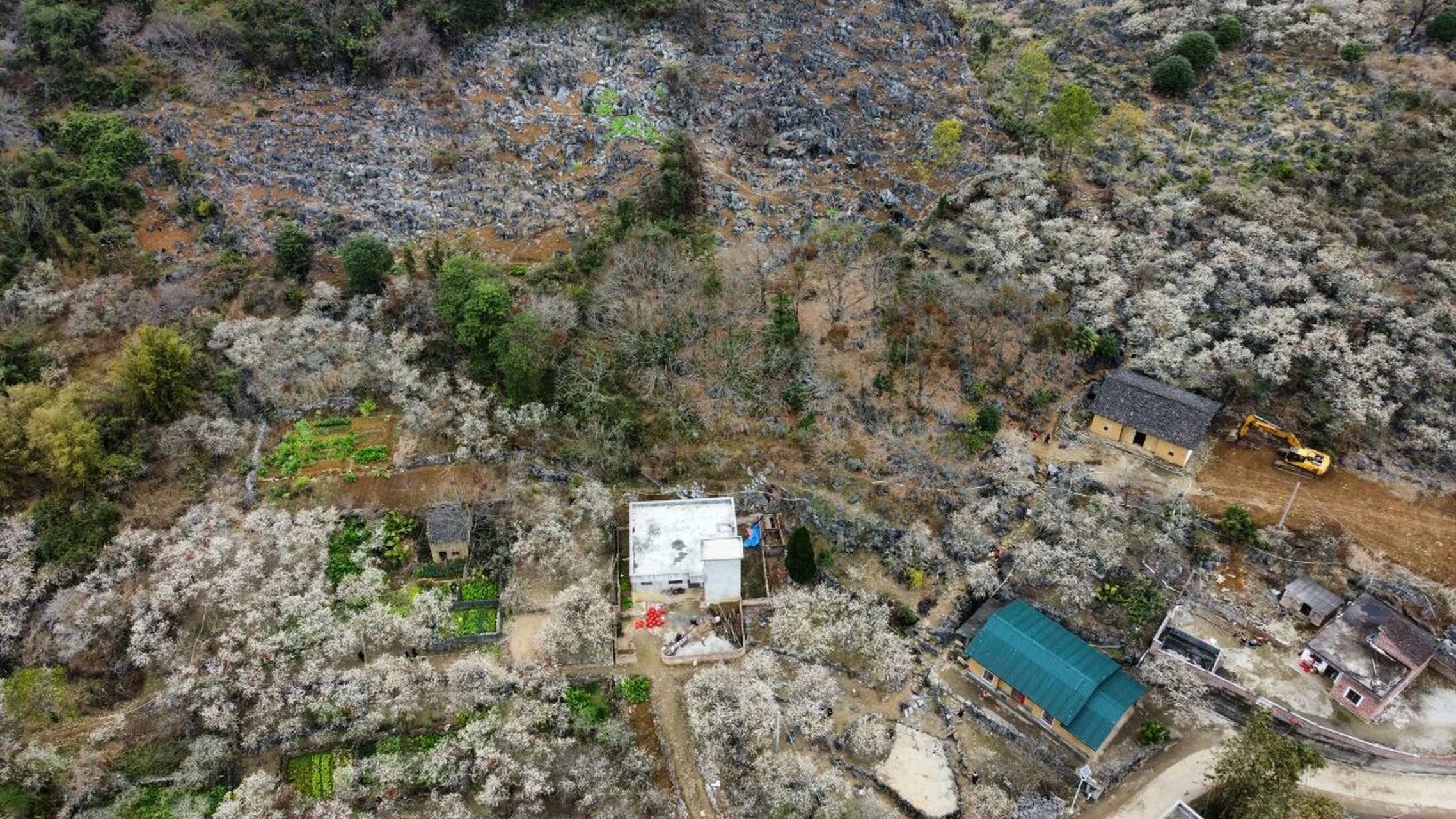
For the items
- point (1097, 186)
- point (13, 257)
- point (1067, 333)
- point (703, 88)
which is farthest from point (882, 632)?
point (13, 257)

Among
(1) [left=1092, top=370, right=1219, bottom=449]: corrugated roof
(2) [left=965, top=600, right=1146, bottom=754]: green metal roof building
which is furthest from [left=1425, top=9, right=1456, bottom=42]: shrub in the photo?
(2) [left=965, top=600, right=1146, bottom=754]: green metal roof building

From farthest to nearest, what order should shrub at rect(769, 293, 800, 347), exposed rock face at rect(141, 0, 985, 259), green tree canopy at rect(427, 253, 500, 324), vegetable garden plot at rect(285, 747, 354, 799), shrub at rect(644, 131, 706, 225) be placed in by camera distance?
exposed rock face at rect(141, 0, 985, 259), shrub at rect(644, 131, 706, 225), shrub at rect(769, 293, 800, 347), green tree canopy at rect(427, 253, 500, 324), vegetable garden plot at rect(285, 747, 354, 799)

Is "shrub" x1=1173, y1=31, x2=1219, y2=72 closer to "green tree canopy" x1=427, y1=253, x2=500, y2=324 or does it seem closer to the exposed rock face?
the exposed rock face

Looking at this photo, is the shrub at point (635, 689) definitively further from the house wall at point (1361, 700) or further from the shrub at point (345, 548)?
the house wall at point (1361, 700)

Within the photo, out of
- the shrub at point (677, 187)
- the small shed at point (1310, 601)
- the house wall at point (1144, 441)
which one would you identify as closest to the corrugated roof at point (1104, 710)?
the small shed at point (1310, 601)

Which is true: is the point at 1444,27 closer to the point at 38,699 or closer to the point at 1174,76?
the point at 1174,76

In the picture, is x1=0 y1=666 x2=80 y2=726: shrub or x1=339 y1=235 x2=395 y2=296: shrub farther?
x1=339 y1=235 x2=395 y2=296: shrub

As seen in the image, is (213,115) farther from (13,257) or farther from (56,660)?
(56,660)

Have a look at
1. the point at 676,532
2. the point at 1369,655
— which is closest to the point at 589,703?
the point at 676,532
